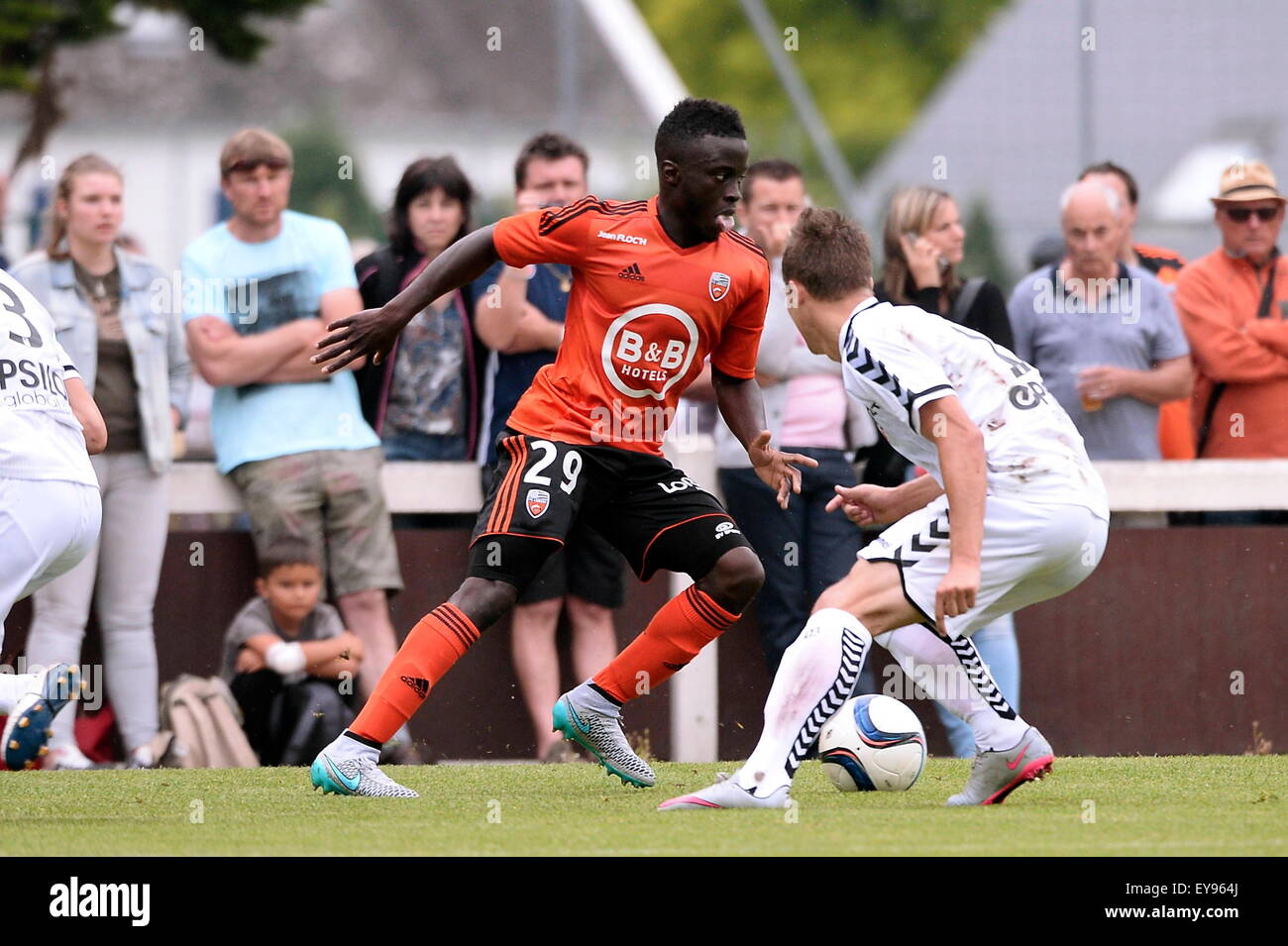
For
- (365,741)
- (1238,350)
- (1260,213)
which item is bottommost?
(365,741)

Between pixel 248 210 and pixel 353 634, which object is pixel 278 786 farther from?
pixel 248 210

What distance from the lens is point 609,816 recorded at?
6551 mm

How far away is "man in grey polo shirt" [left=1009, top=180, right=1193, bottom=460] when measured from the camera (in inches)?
381

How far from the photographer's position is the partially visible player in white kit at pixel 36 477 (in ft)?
21.2

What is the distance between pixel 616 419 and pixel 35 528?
1943 millimetres

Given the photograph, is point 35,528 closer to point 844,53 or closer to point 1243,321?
point 1243,321

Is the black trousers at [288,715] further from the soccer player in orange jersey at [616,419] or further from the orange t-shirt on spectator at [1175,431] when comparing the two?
the orange t-shirt on spectator at [1175,431]

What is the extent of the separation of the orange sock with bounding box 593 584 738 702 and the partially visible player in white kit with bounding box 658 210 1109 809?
0.73 m

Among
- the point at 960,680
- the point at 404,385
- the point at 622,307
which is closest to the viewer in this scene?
the point at 960,680

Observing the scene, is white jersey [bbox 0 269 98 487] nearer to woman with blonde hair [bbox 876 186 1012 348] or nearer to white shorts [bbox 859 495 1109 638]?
white shorts [bbox 859 495 1109 638]

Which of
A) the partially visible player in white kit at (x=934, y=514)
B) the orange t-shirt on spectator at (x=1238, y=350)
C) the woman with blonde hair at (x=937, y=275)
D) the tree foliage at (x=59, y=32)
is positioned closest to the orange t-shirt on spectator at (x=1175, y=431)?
the orange t-shirt on spectator at (x=1238, y=350)

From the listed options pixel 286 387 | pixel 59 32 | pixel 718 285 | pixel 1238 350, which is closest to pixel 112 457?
pixel 286 387

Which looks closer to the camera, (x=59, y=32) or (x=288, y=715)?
(x=288, y=715)

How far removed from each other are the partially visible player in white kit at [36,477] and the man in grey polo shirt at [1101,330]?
15.7 ft
